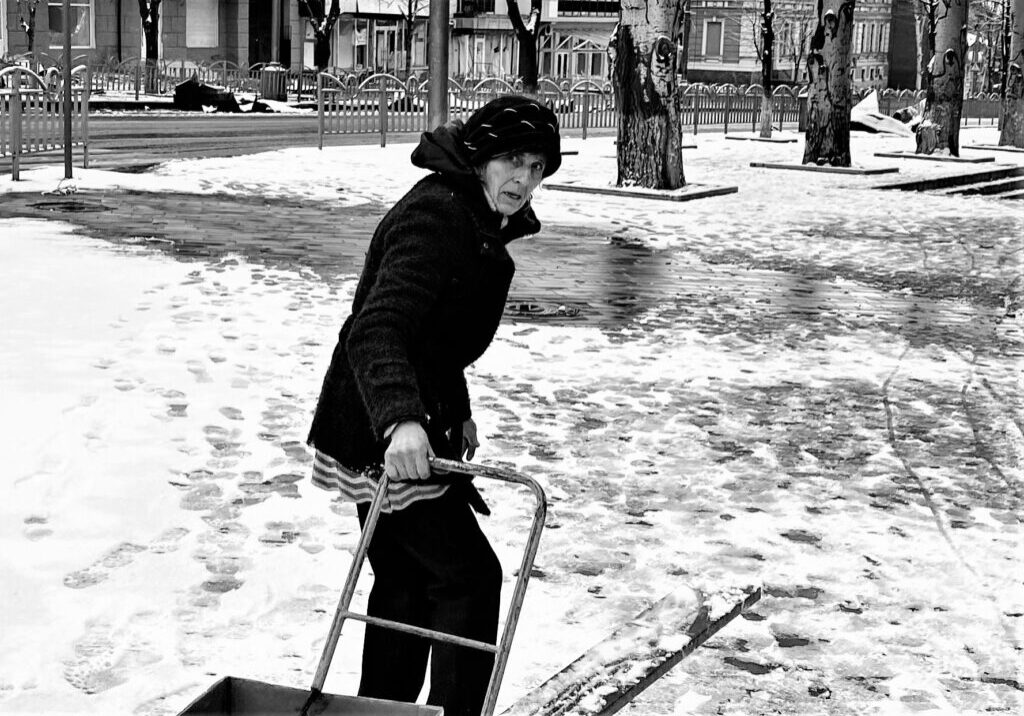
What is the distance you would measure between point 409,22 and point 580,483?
5327 cm

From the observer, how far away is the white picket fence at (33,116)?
16.3 metres

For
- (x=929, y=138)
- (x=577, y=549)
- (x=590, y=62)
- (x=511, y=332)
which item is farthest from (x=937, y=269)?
(x=590, y=62)

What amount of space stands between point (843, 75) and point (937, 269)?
9994 millimetres

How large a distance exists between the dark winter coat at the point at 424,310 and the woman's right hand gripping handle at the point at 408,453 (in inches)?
1.9

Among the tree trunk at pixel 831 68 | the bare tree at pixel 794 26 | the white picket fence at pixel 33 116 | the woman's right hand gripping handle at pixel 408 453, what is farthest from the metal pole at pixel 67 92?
the bare tree at pixel 794 26

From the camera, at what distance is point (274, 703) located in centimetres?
287

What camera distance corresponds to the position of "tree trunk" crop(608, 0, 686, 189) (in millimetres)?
17922

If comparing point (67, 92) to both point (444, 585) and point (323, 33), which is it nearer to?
point (444, 585)

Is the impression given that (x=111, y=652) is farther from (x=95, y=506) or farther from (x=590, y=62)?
(x=590, y=62)

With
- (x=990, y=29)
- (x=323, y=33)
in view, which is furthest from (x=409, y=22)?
(x=990, y=29)

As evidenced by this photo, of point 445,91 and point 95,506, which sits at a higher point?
point 445,91

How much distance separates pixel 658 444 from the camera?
6672 mm

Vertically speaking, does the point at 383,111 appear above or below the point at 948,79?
below

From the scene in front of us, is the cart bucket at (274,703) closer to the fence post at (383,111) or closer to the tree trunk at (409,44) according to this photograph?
the fence post at (383,111)
